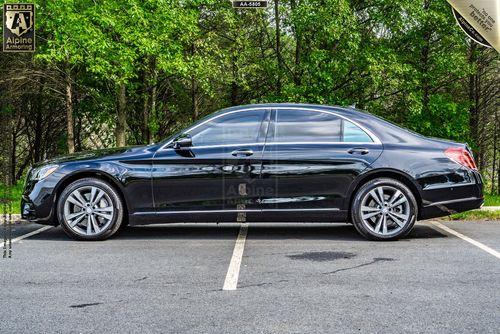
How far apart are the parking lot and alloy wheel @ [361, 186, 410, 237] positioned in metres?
0.21

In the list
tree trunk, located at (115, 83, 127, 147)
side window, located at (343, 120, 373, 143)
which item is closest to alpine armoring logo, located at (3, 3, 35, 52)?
tree trunk, located at (115, 83, 127, 147)

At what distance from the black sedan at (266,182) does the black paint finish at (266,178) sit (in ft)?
0.04

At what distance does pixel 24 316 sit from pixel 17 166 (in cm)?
2974

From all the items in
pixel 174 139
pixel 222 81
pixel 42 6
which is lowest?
pixel 174 139

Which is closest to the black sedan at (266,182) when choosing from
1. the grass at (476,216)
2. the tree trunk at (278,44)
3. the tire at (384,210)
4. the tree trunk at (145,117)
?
the tire at (384,210)

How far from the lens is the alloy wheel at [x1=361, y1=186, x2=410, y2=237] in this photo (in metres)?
7.73

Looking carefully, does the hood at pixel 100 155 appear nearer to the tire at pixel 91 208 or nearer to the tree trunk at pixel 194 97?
the tire at pixel 91 208

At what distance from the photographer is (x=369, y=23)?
810 inches

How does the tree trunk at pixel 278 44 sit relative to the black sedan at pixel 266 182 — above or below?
above

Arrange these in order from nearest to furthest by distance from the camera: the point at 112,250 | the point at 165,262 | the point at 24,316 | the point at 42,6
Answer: the point at 24,316, the point at 165,262, the point at 112,250, the point at 42,6

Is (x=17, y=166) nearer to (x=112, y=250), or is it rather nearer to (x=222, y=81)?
(x=222, y=81)

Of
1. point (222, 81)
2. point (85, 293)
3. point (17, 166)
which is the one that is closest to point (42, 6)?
point (222, 81)

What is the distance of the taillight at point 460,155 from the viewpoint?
25.8ft

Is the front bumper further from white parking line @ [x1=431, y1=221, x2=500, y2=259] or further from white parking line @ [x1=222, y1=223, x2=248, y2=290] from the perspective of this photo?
white parking line @ [x1=431, y1=221, x2=500, y2=259]
